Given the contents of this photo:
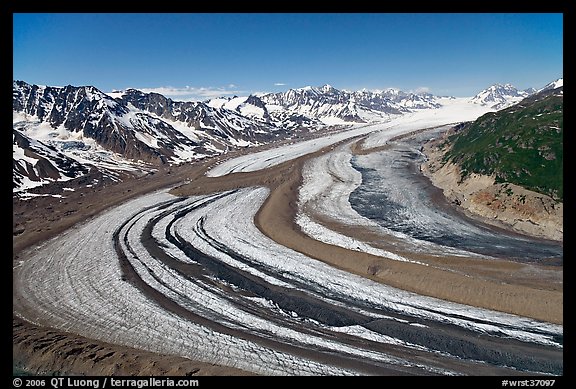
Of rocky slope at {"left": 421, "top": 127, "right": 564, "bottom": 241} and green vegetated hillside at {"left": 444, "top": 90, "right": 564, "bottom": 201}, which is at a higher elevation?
green vegetated hillside at {"left": 444, "top": 90, "right": 564, "bottom": 201}

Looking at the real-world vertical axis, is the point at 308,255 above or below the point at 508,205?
below

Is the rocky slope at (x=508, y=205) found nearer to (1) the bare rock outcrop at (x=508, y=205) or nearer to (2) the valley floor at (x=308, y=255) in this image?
(1) the bare rock outcrop at (x=508, y=205)

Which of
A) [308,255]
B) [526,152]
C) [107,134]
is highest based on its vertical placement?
[107,134]

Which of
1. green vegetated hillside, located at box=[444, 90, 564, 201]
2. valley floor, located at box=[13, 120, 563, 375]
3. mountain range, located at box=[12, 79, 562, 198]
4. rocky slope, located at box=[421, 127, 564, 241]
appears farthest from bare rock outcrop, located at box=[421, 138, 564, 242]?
mountain range, located at box=[12, 79, 562, 198]

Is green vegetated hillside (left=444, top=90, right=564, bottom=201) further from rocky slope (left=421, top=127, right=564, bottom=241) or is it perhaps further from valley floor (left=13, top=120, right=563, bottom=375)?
valley floor (left=13, top=120, right=563, bottom=375)

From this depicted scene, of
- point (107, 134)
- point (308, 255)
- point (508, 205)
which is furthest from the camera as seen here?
point (107, 134)

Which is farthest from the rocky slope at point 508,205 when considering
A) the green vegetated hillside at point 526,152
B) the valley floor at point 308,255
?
the valley floor at point 308,255

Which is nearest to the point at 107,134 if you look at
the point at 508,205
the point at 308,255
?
the point at 308,255

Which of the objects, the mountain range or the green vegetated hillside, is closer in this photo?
the green vegetated hillside

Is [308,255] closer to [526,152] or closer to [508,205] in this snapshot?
[508,205]

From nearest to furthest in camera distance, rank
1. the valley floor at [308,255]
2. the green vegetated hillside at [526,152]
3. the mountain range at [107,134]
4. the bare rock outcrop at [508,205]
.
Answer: the valley floor at [308,255] < the bare rock outcrop at [508,205] < the green vegetated hillside at [526,152] < the mountain range at [107,134]
